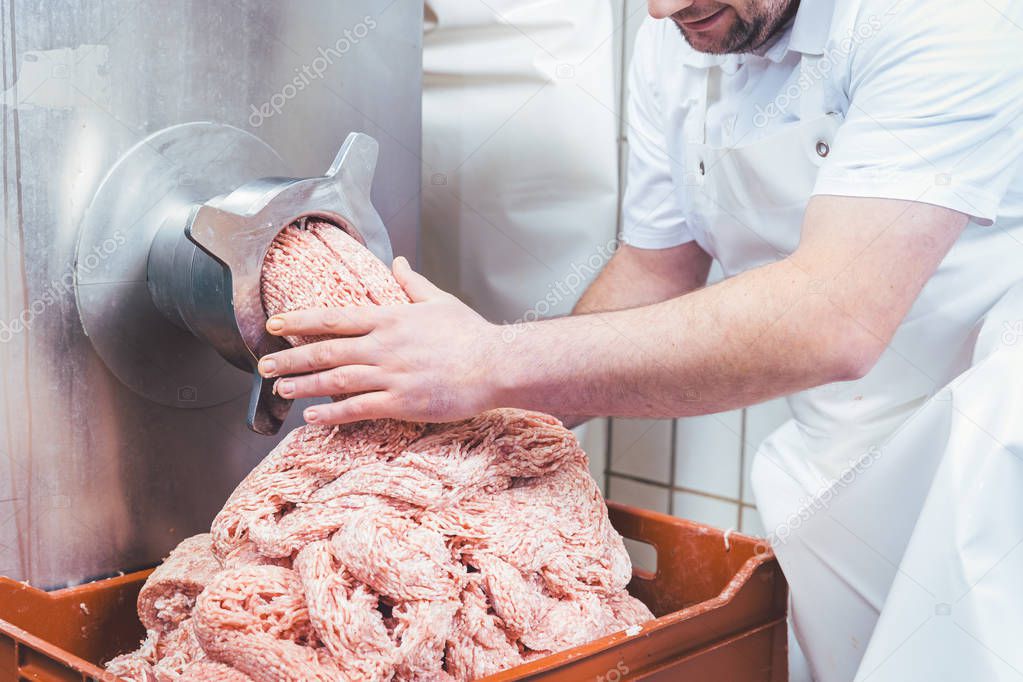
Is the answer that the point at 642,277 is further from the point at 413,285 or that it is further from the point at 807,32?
the point at 413,285

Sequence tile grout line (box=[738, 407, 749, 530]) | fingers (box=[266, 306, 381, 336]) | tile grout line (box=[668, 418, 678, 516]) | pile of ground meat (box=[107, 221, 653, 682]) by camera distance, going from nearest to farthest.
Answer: pile of ground meat (box=[107, 221, 653, 682])
fingers (box=[266, 306, 381, 336])
tile grout line (box=[738, 407, 749, 530])
tile grout line (box=[668, 418, 678, 516])

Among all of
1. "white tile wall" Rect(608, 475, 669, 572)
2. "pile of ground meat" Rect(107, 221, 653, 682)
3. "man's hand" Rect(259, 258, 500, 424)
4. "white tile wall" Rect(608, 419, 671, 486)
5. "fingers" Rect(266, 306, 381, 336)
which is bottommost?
"white tile wall" Rect(608, 475, 669, 572)

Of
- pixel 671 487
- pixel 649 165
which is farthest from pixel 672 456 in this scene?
pixel 649 165

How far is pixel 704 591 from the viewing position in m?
1.03

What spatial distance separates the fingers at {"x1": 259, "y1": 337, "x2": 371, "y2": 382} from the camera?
2.77 feet

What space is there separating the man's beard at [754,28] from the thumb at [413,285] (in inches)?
18.4

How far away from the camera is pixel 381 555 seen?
28.6 inches

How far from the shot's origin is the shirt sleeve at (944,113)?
0.87 meters

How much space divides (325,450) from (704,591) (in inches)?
18.0

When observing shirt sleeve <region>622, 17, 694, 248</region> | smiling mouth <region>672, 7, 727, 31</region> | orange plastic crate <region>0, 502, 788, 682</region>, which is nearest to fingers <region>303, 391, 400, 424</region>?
orange plastic crate <region>0, 502, 788, 682</region>

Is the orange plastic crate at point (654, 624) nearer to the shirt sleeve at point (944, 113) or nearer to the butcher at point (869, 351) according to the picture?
the butcher at point (869, 351)

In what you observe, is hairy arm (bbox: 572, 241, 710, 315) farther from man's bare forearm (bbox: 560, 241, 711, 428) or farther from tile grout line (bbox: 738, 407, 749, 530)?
tile grout line (bbox: 738, 407, 749, 530)

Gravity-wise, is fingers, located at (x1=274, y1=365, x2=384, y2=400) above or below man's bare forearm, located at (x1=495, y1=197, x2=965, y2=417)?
below

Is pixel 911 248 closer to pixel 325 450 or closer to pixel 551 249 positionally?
pixel 325 450
